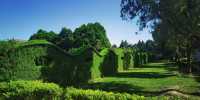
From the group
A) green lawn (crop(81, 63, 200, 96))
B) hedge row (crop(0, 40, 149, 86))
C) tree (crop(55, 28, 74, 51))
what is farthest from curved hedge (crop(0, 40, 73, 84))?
tree (crop(55, 28, 74, 51))

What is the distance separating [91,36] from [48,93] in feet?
254

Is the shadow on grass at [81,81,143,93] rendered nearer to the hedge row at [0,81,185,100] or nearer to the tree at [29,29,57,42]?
the hedge row at [0,81,185,100]

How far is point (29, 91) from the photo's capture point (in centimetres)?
1382

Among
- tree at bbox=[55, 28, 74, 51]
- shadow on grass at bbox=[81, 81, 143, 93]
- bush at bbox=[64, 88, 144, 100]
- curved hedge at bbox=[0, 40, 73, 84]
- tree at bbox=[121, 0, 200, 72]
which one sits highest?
tree at bbox=[55, 28, 74, 51]

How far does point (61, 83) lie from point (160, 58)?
8468 centimetres

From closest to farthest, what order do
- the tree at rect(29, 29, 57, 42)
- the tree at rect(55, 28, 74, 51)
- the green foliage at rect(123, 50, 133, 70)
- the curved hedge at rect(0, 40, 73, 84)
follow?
the curved hedge at rect(0, 40, 73, 84) < the green foliage at rect(123, 50, 133, 70) < the tree at rect(55, 28, 74, 51) < the tree at rect(29, 29, 57, 42)

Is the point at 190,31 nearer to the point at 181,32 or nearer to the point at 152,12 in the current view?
the point at 181,32

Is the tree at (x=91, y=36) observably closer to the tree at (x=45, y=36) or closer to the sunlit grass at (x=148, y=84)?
the tree at (x=45, y=36)

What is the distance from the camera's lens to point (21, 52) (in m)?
18.7

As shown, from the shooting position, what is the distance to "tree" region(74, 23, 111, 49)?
8825 centimetres

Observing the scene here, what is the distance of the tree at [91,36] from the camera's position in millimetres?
88250

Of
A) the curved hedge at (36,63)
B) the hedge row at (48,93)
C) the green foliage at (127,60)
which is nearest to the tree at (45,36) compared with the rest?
the green foliage at (127,60)

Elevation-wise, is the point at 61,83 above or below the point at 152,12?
below

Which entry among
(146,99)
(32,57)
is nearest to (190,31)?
(32,57)
